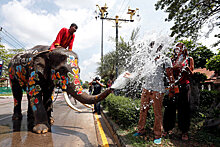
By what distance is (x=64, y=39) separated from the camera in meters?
4.68

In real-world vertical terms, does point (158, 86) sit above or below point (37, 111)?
above

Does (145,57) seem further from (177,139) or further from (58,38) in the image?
(58,38)

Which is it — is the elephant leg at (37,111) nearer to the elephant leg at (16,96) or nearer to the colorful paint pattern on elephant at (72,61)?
the colorful paint pattern on elephant at (72,61)

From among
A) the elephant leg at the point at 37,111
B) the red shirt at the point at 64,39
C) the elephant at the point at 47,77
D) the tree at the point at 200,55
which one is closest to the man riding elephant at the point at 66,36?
the red shirt at the point at 64,39

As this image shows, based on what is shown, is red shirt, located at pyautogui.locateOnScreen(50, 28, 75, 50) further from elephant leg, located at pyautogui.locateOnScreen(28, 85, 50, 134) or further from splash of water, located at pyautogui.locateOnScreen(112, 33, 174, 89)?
splash of water, located at pyautogui.locateOnScreen(112, 33, 174, 89)

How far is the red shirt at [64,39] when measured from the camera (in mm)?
4461

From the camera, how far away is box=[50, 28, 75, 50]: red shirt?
4.46 m

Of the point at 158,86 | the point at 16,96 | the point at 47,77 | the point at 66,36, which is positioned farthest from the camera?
the point at 16,96

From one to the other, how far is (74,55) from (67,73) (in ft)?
2.06

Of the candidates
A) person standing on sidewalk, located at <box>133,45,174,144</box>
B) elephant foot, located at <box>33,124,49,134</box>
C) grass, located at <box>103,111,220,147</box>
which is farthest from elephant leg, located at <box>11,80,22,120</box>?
person standing on sidewalk, located at <box>133,45,174,144</box>

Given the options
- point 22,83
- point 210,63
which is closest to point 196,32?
point 210,63

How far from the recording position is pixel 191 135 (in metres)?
3.36

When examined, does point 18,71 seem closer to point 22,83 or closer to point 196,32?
point 22,83

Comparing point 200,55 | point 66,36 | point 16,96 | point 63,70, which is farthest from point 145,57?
point 200,55
